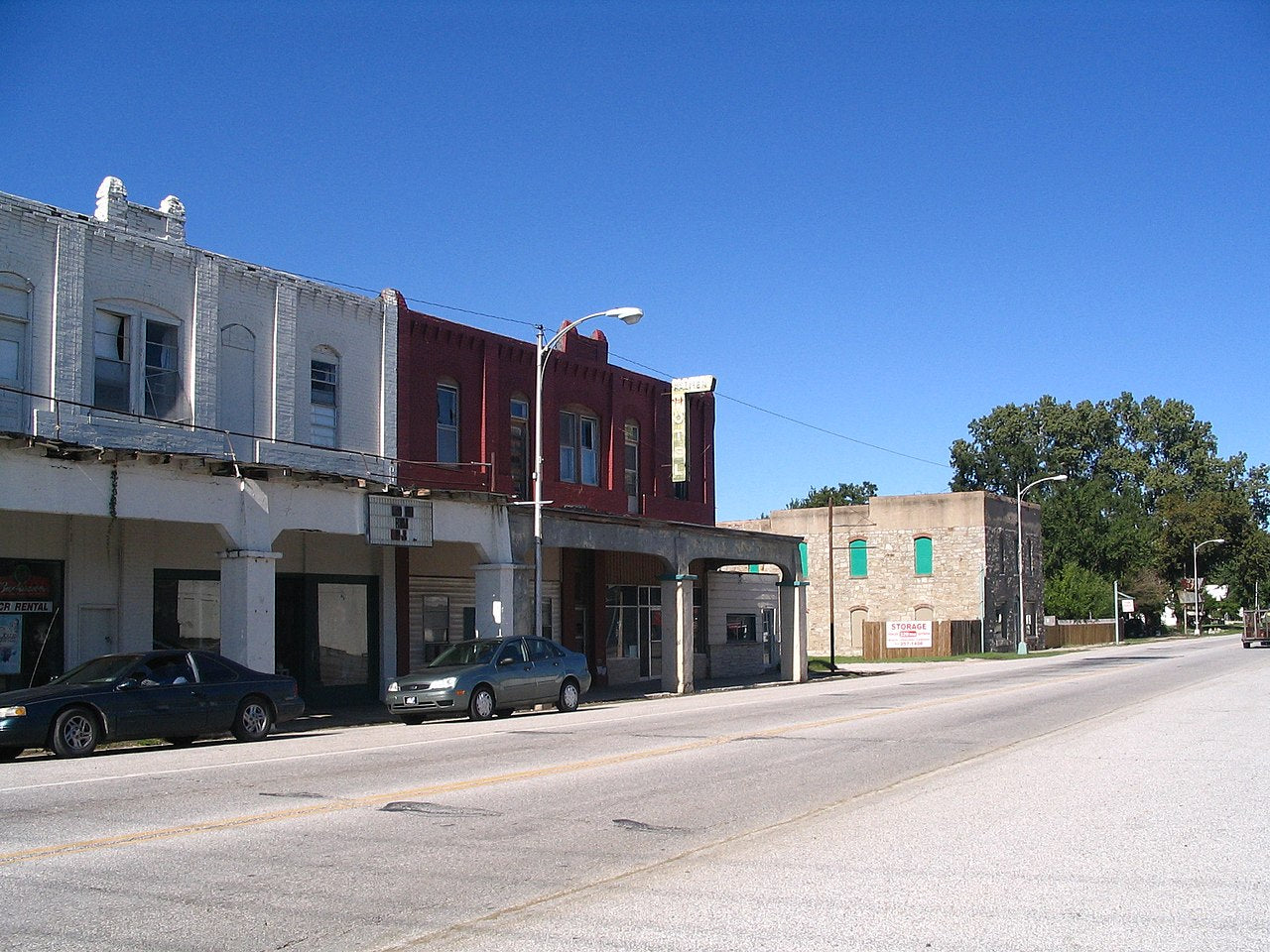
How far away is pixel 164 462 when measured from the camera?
20078mm

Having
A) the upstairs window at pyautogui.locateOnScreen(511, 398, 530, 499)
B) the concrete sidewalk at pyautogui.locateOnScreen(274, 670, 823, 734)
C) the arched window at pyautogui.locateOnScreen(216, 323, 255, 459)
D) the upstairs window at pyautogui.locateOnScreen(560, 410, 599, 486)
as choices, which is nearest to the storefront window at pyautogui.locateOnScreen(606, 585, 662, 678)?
the concrete sidewalk at pyautogui.locateOnScreen(274, 670, 823, 734)

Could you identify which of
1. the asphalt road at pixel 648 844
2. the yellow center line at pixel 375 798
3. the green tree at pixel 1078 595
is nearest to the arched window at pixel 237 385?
the asphalt road at pixel 648 844

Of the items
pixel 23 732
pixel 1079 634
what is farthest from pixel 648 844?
pixel 1079 634

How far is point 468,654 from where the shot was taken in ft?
75.0

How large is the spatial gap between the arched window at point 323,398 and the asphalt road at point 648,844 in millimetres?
9977

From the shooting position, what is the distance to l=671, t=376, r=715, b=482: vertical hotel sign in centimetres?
3591

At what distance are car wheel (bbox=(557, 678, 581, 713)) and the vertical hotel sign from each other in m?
12.3

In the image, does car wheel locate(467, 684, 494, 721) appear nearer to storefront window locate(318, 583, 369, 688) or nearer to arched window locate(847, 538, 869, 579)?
storefront window locate(318, 583, 369, 688)

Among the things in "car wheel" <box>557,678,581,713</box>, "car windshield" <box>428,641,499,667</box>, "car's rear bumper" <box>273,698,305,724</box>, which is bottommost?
"car wheel" <box>557,678,581,713</box>

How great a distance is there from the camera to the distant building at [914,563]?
67688 mm

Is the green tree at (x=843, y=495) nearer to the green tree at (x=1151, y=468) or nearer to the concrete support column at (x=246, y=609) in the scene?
the green tree at (x=1151, y=468)

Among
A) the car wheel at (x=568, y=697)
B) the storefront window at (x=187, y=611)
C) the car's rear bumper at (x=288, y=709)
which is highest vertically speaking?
the storefront window at (x=187, y=611)

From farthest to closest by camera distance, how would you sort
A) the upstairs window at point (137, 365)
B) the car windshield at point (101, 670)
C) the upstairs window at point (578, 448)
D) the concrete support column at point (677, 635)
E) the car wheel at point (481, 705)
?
the upstairs window at point (578, 448)
the concrete support column at point (677, 635)
the upstairs window at point (137, 365)
the car wheel at point (481, 705)
the car windshield at point (101, 670)

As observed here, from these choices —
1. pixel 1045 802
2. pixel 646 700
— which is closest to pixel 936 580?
pixel 646 700
